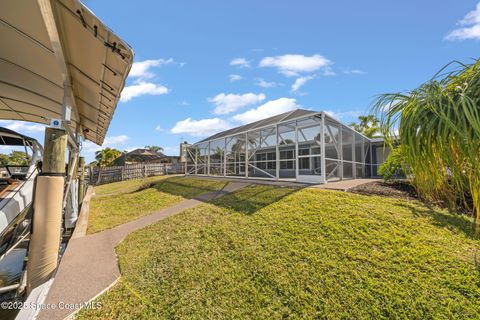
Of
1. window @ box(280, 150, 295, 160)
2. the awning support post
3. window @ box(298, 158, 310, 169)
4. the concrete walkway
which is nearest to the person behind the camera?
the concrete walkway

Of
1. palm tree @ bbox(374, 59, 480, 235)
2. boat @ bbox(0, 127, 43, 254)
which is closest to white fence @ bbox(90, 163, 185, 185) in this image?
boat @ bbox(0, 127, 43, 254)

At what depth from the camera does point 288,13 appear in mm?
7012

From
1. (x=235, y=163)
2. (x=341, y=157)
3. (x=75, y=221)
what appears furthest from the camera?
(x=235, y=163)

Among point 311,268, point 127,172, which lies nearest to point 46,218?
point 311,268

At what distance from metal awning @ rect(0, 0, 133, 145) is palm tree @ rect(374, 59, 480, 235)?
12.0ft

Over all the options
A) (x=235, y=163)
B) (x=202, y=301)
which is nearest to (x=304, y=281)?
(x=202, y=301)

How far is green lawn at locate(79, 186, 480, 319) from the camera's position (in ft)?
8.75

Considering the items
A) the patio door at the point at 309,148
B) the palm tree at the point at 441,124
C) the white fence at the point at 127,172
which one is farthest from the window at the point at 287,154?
the white fence at the point at 127,172

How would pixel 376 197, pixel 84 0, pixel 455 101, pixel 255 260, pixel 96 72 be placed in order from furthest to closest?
pixel 376 197 < pixel 96 72 < pixel 255 260 < pixel 84 0 < pixel 455 101

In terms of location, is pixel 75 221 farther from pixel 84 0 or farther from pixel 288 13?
pixel 288 13

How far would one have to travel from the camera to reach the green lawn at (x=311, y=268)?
105 inches

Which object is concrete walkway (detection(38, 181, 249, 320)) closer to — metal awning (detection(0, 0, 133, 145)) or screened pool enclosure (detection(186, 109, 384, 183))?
metal awning (detection(0, 0, 133, 145))

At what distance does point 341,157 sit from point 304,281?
28.2 feet

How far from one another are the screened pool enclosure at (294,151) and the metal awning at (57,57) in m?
7.36
